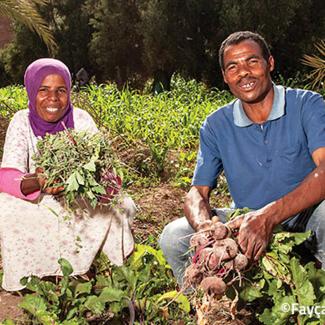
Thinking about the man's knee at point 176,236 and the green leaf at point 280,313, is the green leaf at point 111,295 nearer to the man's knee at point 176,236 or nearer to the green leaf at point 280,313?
the man's knee at point 176,236

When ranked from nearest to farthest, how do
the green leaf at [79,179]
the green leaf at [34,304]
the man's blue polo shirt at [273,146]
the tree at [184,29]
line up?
the green leaf at [34,304]
the man's blue polo shirt at [273,146]
the green leaf at [79,179]
the tree at [184,29]

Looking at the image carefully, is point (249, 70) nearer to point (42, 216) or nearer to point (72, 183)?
point (72, 183)

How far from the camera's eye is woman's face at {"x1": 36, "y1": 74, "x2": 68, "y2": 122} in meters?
2.79

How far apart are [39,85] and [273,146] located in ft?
4.08

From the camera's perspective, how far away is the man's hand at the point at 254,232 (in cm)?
188

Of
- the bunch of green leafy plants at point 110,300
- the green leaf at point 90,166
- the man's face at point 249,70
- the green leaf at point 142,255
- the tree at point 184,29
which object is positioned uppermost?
the tree at point 184,29

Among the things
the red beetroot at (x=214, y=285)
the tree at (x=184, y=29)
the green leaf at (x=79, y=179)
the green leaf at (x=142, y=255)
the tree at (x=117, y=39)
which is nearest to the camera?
the red beetroot at (x=214, y=285)

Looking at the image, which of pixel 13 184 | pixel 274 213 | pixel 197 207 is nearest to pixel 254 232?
pixel 274 213

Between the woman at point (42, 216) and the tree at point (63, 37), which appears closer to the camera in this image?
the woman at point (42, 216)

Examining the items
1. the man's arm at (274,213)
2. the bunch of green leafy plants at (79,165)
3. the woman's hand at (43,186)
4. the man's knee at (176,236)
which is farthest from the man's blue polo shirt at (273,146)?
the woman's hand at (43,186)

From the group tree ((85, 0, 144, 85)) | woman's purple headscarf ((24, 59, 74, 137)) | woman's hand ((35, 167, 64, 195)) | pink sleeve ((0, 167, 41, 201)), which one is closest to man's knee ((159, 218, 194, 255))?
woman's hand ((35, 167, 64, 195))

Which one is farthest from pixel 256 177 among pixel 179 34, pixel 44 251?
pixel 179 34

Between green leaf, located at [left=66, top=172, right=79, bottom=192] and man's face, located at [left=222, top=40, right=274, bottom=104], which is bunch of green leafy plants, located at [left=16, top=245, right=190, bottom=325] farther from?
man's face, located at [left=222, top=40, right=274, bottom=104]

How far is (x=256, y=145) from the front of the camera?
7.64 ft
